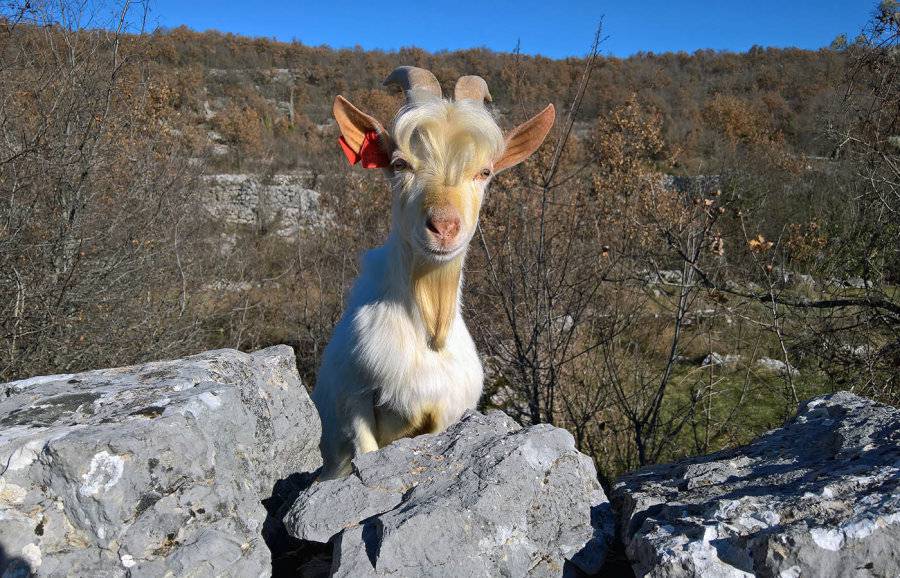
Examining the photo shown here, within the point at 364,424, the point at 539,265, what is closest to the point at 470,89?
the point at 539,265

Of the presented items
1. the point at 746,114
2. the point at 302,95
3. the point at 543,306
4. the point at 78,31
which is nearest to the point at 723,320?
the point at 543,306

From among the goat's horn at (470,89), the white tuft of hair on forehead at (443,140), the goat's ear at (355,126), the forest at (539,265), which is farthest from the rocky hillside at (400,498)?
the forest at (539,265)

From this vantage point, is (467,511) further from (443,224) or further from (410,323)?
(410,323)

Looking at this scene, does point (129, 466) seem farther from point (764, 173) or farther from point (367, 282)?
point (764, 173)

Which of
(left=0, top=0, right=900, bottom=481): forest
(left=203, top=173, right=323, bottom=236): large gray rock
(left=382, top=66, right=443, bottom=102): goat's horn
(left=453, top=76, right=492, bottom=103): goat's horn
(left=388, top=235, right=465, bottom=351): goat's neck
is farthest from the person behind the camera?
(left=203, top=173, right=323, bottom=236): large gray rock

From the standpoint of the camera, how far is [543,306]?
6148 millimetres

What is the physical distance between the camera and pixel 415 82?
153 inches

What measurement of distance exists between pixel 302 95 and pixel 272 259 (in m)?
35.9

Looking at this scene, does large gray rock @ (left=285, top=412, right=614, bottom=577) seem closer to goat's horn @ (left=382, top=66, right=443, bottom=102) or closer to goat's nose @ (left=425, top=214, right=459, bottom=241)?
goat's nose @ (left=425, top=214, right=459, bottom=241)

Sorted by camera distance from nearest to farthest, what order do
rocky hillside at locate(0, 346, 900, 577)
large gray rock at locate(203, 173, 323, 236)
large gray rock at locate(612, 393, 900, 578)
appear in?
large gray rock at locate(612, 393, 900, 578)
rocky hillside at locate(0, 346, 900, 577)
large gray rock at locate(203, 173, 323, 236)

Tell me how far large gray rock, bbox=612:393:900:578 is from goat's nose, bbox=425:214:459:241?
1.46 meters

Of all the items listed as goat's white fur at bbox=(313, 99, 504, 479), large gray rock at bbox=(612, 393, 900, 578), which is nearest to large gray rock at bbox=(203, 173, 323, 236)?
goat's white fur at bbox=(313, 99, 504, 479)

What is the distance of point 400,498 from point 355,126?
7.61ft

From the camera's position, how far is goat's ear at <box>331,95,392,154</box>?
3.61 m
